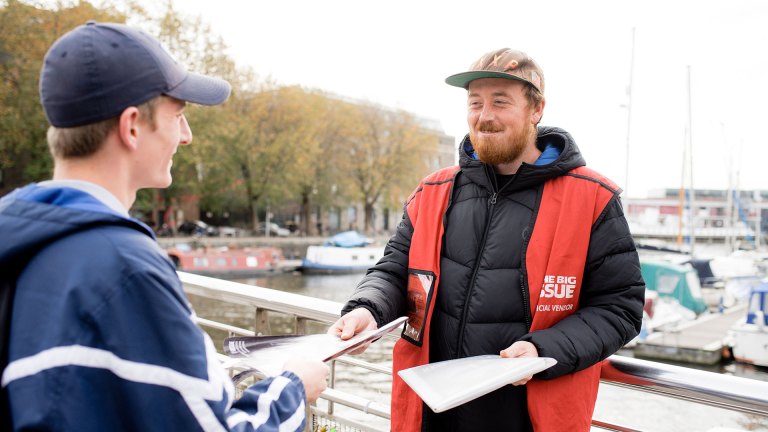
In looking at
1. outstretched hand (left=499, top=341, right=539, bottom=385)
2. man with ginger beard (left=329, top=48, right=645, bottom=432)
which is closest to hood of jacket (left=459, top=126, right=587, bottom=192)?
man with ginger beard (left=329, top=48, right=645, bottom=432)

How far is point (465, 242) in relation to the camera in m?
2.21

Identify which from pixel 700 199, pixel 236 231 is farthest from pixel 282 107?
pixel 700 199

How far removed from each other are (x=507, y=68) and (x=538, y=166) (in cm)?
37

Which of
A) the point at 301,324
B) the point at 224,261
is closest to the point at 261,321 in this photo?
the point at 301,324

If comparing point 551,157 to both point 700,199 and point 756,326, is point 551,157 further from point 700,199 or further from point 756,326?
point 700,199

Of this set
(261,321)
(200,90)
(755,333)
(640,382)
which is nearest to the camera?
(200,90)

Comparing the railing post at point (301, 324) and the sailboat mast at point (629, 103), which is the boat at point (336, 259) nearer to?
the sailboat mast at point (629, 103)

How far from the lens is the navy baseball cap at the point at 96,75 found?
1.21 m

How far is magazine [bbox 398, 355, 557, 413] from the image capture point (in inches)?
63.1

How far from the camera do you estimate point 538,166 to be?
6.99 ft

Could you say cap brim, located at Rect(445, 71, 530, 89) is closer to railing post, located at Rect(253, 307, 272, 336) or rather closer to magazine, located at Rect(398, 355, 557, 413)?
magazine, located at Rect(398, 355, 557, 413)

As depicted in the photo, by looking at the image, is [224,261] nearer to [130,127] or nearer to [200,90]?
[200,90]

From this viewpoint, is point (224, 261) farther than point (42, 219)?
Yes

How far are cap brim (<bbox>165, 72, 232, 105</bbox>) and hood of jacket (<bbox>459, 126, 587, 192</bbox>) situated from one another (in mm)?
1055
